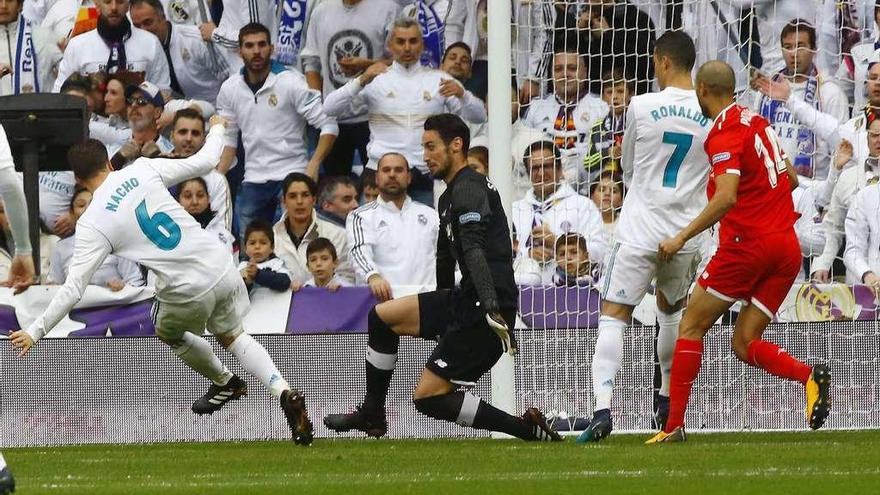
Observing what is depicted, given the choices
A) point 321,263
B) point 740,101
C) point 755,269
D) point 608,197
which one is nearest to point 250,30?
point 321,263

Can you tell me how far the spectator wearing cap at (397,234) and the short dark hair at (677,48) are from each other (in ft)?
12.8

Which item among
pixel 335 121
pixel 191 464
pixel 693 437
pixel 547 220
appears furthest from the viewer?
pixel 335 121

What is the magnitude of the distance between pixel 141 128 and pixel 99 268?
1835mm

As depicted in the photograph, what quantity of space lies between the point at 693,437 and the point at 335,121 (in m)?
5.10

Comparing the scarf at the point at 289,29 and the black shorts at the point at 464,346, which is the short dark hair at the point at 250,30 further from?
the black shorts at the point at 464,346

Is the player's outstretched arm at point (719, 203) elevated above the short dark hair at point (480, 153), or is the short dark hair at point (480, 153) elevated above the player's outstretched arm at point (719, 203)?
the short dark hair at point (480, 153)

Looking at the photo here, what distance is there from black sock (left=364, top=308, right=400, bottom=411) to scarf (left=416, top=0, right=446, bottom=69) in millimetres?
5045

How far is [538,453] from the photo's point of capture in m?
8.22

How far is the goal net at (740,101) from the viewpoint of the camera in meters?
11.6

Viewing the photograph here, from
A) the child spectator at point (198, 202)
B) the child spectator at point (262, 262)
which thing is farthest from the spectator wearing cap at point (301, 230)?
the child spectator at point (198, 202)

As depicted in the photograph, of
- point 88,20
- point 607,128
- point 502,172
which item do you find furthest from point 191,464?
point 88,20

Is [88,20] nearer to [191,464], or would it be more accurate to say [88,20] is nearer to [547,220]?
[547,220]

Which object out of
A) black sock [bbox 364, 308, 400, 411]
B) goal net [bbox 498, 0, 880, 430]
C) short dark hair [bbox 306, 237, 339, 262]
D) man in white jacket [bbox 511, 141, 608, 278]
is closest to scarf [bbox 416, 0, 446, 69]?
goal net [bbox 498, 0, 880, 430]

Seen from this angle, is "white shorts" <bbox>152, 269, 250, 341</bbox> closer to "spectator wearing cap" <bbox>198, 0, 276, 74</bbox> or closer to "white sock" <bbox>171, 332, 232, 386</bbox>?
"white sock" <bbox>171, 332, 232, 386</bbox>
